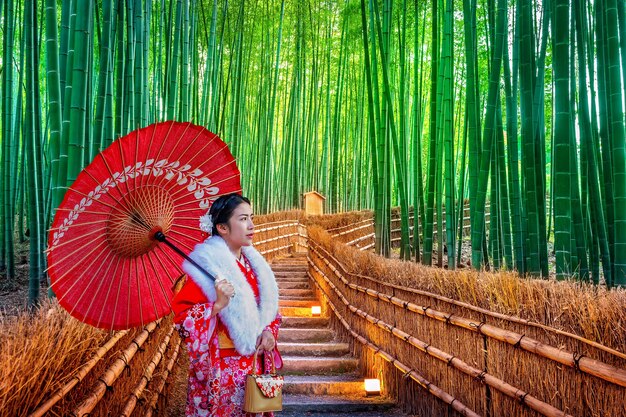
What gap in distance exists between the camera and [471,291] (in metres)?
2.71

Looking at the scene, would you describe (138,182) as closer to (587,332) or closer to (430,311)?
(587,332)

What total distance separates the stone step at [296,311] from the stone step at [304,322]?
222 mm

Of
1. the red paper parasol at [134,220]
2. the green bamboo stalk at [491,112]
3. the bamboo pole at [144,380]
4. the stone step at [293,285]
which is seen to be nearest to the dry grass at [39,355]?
the red paper parasol at [134,220]

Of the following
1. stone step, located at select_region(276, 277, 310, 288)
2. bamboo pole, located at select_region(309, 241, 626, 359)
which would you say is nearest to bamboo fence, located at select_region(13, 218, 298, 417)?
bamboo pole, located at select_region(309, 241, 626, 359)

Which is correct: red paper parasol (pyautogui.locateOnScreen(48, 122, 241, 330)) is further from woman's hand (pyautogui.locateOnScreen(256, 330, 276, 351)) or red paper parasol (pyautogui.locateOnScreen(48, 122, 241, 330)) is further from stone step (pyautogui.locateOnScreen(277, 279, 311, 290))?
stone step (pyautogui.locateOnScreen(277, 279, 311, 290))

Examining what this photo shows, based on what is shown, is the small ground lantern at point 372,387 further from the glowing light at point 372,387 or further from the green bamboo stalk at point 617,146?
the green bamboo stalk at point 617,146

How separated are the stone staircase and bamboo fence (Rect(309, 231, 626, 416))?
0.47 feet

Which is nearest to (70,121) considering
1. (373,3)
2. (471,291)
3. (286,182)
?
(471,291)

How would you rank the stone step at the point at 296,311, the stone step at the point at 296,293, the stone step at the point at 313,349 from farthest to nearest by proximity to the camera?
the stone step at the point at 296,293, the stone step at the point at 296,311, the stone step at the point at 313,349

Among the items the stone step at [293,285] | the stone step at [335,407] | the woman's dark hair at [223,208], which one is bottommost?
the stone step at [335,407]

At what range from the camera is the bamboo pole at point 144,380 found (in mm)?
2180

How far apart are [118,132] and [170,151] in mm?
2098

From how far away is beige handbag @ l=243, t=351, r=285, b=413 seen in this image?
1825 millimetres

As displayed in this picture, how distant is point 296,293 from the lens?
6.62 meters
